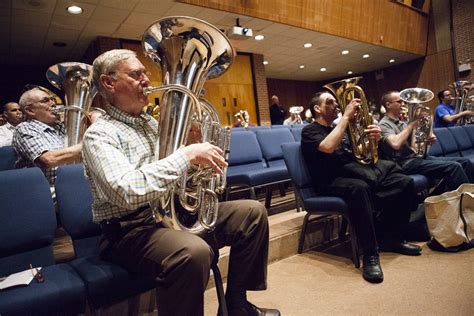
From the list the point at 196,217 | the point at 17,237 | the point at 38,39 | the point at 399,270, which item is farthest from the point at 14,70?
the point at 399,270

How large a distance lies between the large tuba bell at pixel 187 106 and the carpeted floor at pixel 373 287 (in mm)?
739

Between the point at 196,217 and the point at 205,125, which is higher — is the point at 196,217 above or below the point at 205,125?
below

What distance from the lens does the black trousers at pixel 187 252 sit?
1249 mm

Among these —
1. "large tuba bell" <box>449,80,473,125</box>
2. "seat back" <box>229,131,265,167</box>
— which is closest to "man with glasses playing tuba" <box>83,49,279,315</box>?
"seat back" <box>229,131,265,167</box>

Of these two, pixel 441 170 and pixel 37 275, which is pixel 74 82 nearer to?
pixel 37 275

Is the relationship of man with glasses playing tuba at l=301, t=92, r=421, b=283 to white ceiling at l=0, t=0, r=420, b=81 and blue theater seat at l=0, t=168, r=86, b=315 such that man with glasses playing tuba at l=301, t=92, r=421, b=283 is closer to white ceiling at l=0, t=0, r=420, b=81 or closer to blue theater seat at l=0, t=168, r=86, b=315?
blue theater seat at l=0, t=168, r=86, b=315

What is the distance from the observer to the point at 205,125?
5.24 feet

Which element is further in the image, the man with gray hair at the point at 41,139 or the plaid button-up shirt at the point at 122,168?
the man with gray hair at the point at 41,139

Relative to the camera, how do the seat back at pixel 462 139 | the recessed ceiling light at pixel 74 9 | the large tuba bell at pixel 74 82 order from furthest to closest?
1. the recessed ceiling light at pixel 74 9
2. the seat back at pixel 462 139
3. the large tuba bell at pixel 74 82

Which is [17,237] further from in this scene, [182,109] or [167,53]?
[167,53]

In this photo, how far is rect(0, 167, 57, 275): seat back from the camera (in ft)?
5.08

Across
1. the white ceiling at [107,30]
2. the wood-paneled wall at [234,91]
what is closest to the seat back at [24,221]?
the white ceiling at [107,30]

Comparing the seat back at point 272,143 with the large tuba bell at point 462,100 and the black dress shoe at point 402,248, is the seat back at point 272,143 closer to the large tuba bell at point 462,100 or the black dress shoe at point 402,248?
the black dress shoe at point 402,248

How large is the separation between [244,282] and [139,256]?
0.54 m
